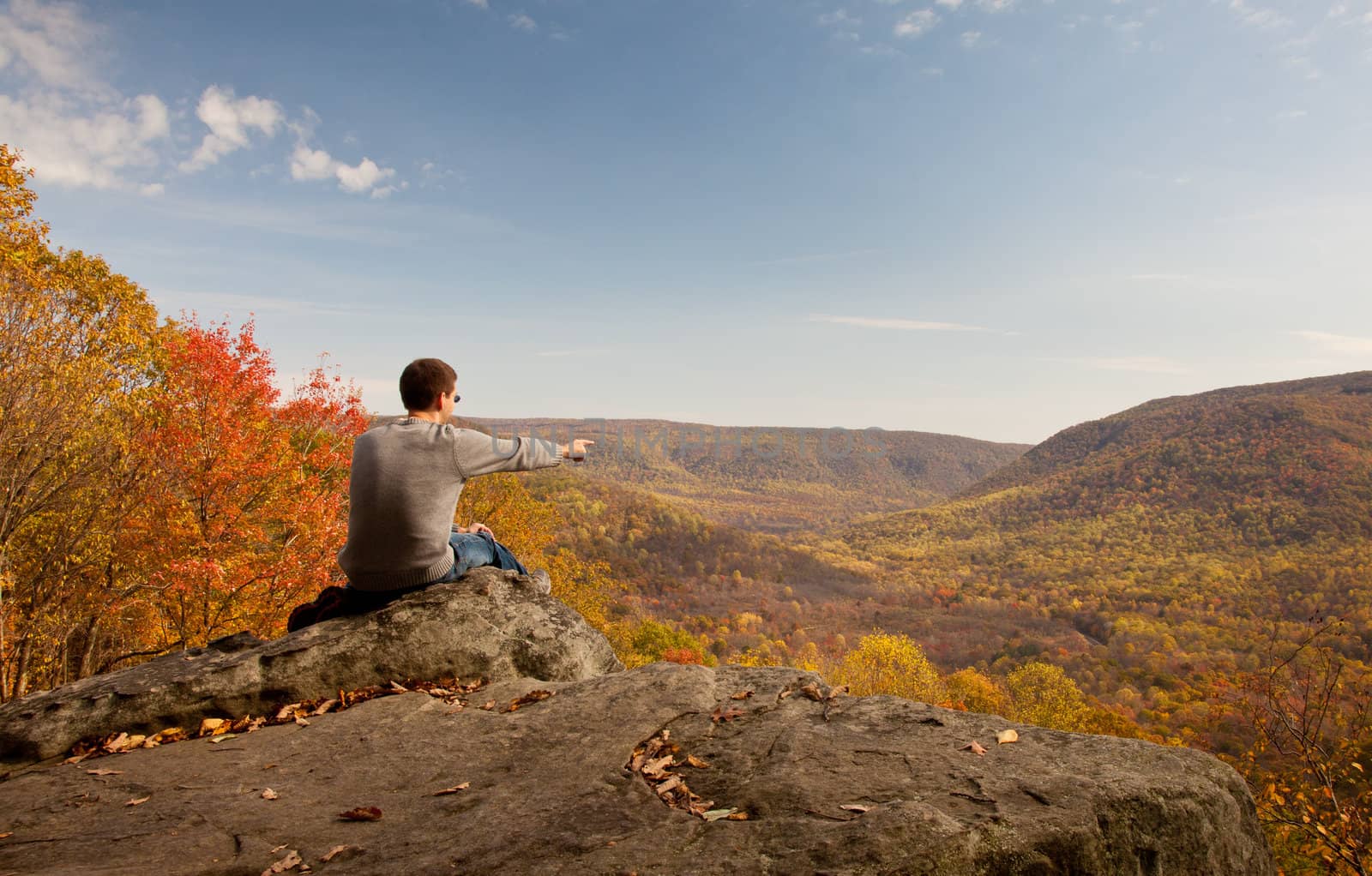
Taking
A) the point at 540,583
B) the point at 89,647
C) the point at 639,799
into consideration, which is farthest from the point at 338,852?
the point at 89,647

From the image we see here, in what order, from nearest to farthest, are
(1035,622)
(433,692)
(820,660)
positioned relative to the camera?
(433,692), (820,660), (1035,622)

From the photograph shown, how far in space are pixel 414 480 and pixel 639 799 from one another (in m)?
3.10

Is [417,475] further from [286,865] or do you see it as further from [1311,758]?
[1311,758]

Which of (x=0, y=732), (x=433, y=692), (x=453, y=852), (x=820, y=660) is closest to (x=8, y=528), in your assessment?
(x=0, y=732)

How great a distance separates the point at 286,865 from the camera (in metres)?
3.15

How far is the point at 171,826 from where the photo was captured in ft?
12.1

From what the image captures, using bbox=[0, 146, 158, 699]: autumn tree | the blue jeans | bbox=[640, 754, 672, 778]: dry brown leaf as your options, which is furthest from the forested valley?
bbox=[640, 754, 672, 778]: dry brown leaf

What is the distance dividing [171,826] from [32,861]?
55 centimetres

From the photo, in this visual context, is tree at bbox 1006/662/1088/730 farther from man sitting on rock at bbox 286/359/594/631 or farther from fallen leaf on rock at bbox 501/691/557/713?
man sitting on rock at bbox 286/359/594/631

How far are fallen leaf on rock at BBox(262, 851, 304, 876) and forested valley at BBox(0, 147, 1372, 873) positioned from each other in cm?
972

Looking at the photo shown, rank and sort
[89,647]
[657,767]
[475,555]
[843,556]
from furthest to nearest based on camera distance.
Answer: [843,556] → [89,647] → [475,555] → [657,767]

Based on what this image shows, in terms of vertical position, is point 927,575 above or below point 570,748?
below

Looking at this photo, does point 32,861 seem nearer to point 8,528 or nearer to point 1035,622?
point 8,528

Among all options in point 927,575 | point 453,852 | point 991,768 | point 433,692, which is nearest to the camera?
point 453,852
